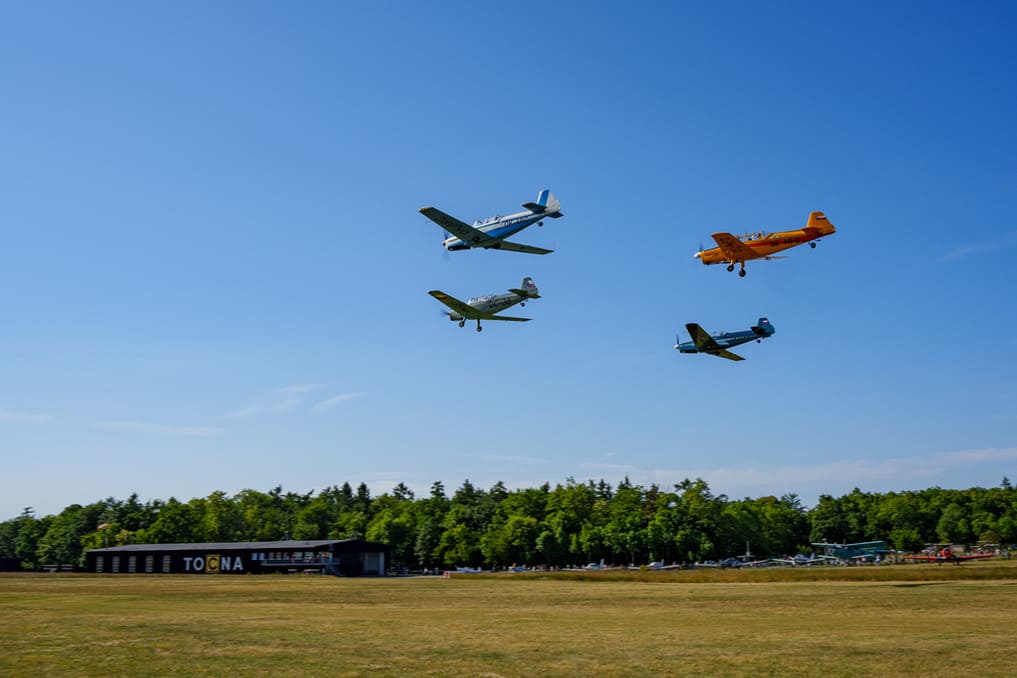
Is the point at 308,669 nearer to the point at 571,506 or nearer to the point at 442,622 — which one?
the point at 442,622

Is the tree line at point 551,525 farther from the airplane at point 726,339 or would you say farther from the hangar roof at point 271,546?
the airplane at point 726,339

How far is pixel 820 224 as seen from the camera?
4897cm

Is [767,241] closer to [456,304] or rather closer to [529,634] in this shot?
[456,304]

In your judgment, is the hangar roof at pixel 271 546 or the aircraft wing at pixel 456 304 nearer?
the aircraft wing at pixel 456 304

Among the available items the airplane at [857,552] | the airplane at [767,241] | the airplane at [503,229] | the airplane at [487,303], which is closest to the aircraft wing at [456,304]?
the airplane at [487,303]

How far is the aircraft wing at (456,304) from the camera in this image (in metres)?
58.4

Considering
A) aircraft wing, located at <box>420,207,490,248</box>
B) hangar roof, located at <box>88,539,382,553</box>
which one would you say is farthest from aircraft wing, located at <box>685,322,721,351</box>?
Result: hangar roof, located at <box>88,539,382,553</box>

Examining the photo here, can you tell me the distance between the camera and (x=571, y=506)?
150 m

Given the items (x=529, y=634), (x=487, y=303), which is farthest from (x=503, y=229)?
(x=529, y=634)

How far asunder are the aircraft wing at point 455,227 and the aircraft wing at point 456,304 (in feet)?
28.1

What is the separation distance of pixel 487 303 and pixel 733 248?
17986 mm

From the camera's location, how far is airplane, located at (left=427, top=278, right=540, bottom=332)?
58.2 metres

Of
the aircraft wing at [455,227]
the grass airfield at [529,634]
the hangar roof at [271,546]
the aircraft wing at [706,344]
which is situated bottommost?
the grass airfield at [529,634]

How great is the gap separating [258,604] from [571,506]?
10765 centimetres
